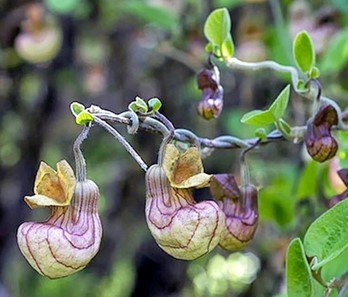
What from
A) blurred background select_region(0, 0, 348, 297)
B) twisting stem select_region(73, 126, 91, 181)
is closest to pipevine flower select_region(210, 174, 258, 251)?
twisting stem select_region(73, 126, 91, 181)

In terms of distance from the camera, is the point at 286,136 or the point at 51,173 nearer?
the point at 51,173

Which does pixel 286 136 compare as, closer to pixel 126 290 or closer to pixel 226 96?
pixel 226 96

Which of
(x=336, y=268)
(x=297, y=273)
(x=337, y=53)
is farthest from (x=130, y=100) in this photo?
(x=297, y=273)

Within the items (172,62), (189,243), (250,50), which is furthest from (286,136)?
(172,62)

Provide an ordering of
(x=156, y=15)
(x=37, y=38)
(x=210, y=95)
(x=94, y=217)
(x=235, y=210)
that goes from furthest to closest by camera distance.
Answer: (x=37, y=38)
(x=156, y=15)
(x=210, y=95)
(x=235, y=210)
(x=94, y=217)

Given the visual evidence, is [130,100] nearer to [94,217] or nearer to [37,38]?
[37,38]

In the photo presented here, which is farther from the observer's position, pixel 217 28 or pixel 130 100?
pixel 130 100

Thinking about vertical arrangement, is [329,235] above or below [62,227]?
below

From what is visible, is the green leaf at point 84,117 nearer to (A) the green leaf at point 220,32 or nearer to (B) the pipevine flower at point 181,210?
(B) the pipevine flower at point 181,210

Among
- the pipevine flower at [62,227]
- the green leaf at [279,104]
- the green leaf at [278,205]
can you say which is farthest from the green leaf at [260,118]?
the green leaf at [278,205]
